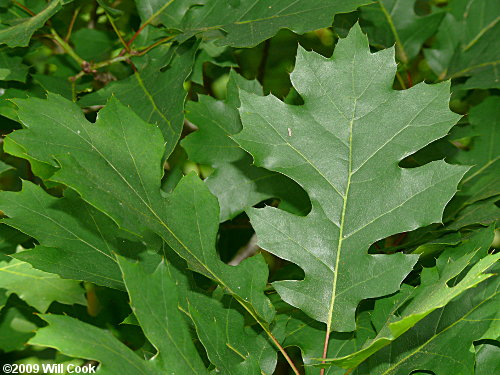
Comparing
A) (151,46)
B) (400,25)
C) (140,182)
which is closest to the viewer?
(140,182)

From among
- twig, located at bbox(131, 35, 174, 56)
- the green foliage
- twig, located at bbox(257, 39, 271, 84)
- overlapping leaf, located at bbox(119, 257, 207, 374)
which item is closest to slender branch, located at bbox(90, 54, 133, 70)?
twig, located at bbox(131, 35, 174, 56)

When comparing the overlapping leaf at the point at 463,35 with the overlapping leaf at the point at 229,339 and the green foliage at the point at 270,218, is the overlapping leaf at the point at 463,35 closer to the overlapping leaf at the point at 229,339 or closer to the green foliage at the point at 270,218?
the green foliage at the point at 270,218

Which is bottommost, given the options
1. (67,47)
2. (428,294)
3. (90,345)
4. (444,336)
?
(444,336)

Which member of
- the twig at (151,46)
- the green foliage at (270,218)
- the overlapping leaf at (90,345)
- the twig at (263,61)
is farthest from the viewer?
the twig at (263,61)

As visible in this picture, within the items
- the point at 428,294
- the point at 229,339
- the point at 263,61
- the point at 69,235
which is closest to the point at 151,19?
the point at 263,61

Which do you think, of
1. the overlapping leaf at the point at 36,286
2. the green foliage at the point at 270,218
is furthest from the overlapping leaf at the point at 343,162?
the overlapping leaf at the point at 36,286

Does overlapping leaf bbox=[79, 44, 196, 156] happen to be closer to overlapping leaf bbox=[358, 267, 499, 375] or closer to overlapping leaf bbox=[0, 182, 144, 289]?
overlapping leaf bbox=[0, 182, 144, 289]

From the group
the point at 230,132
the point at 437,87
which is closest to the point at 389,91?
the point at 437,87

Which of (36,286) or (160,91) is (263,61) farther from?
(36,286)

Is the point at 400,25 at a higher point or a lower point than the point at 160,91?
lower

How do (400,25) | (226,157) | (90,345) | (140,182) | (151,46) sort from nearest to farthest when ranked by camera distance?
(90,345), (140,182), (226,157), (151,46), (400,25)
